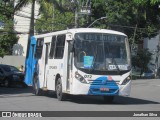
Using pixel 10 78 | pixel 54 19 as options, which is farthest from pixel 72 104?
pixel 54 19

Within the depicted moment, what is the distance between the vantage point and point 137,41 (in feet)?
205

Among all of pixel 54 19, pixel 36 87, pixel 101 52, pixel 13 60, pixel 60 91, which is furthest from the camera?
pixel 13 60

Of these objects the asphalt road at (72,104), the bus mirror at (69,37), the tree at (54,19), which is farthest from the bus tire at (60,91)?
the tree at (54,19)

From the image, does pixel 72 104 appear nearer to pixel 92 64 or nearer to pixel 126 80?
pixel 92 64

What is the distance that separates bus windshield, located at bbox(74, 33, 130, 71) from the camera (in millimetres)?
20953

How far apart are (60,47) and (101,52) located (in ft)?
7.78

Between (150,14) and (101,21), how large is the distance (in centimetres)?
648

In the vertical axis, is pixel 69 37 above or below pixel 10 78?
above

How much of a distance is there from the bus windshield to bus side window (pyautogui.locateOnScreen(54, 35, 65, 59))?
138cm

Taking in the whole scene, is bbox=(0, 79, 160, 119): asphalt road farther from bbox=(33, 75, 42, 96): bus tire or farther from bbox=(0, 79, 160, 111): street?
bbox=(33, 75, 42, 96): bus tire

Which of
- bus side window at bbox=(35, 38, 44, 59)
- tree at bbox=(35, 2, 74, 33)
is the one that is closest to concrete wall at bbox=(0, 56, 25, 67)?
Result: tree at bbox=(35, 2, 74, 33)

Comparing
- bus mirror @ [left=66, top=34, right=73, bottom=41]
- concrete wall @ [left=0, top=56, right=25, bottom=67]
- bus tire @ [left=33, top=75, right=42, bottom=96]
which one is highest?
bus mirror @ [left=66, top=34, right=73, bottom=41]

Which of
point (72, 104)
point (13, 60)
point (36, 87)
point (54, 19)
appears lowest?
point (13, 60)

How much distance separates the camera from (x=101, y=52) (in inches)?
836
